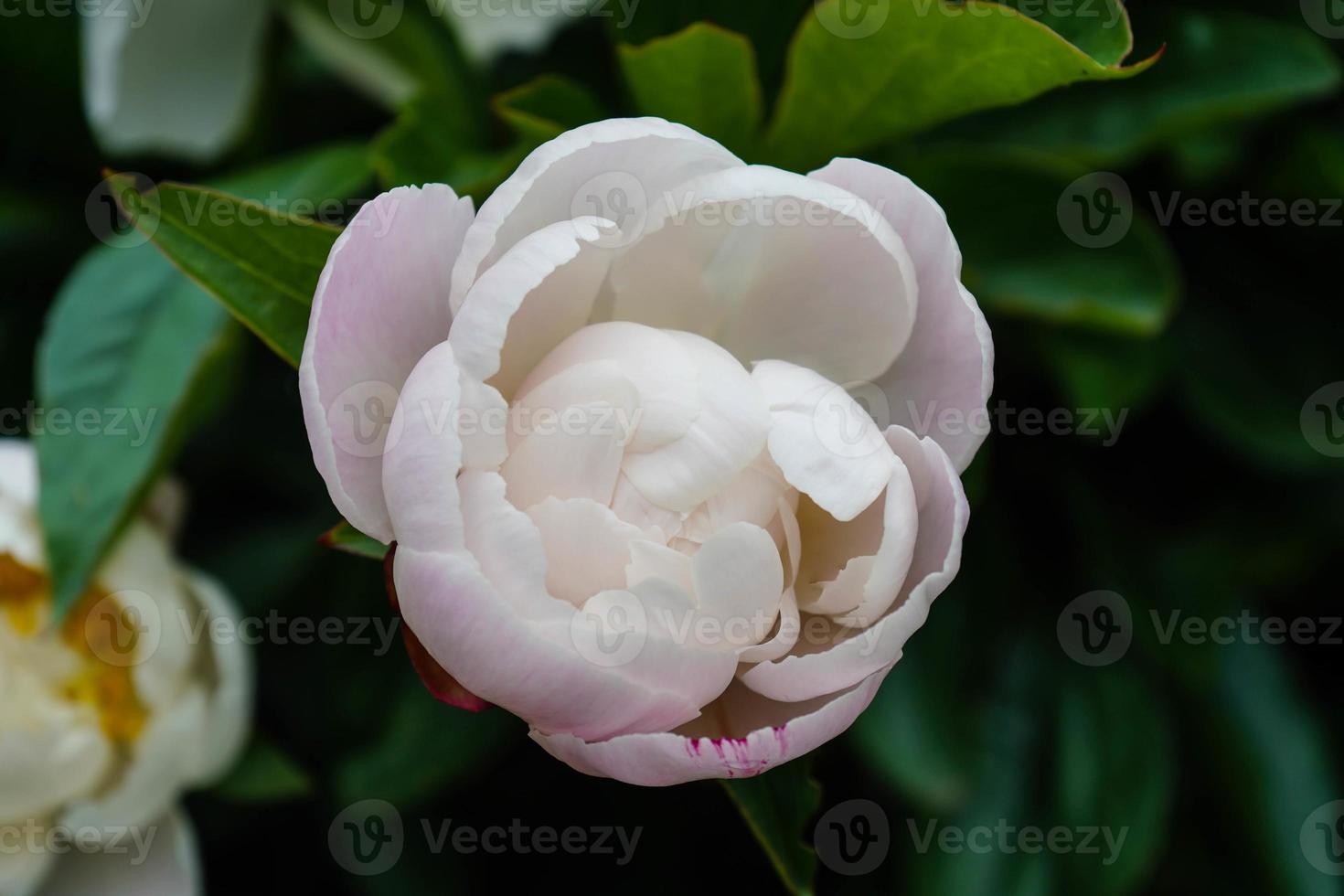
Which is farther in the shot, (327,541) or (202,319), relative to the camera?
(202,319)

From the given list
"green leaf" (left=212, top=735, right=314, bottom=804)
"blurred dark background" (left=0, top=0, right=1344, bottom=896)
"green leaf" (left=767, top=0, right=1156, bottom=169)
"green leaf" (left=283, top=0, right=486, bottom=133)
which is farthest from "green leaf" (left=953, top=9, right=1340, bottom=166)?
"green leaf" (left=212, top=735, right=314, bottom=804)

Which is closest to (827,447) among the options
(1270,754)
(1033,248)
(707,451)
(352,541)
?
(707,451)

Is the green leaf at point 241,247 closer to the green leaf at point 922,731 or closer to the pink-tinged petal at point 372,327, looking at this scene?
the pink-tinged petal at point 372,327

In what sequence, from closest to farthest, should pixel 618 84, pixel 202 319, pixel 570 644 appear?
pixel 570 644 → pixel 202 319 → pixel 618 84

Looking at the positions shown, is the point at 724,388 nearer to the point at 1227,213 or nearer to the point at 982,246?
the point at 982,246

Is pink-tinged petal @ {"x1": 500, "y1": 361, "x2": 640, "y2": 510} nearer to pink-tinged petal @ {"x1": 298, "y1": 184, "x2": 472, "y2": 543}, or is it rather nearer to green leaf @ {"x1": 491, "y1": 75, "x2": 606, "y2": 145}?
pink-tinged petal @ {"x1": 298, "y1": 184, "x2": 472, "y2": 543}

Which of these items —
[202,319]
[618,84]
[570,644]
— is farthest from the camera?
[618,84]

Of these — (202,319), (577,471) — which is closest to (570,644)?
(577,471)

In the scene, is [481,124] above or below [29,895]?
above
